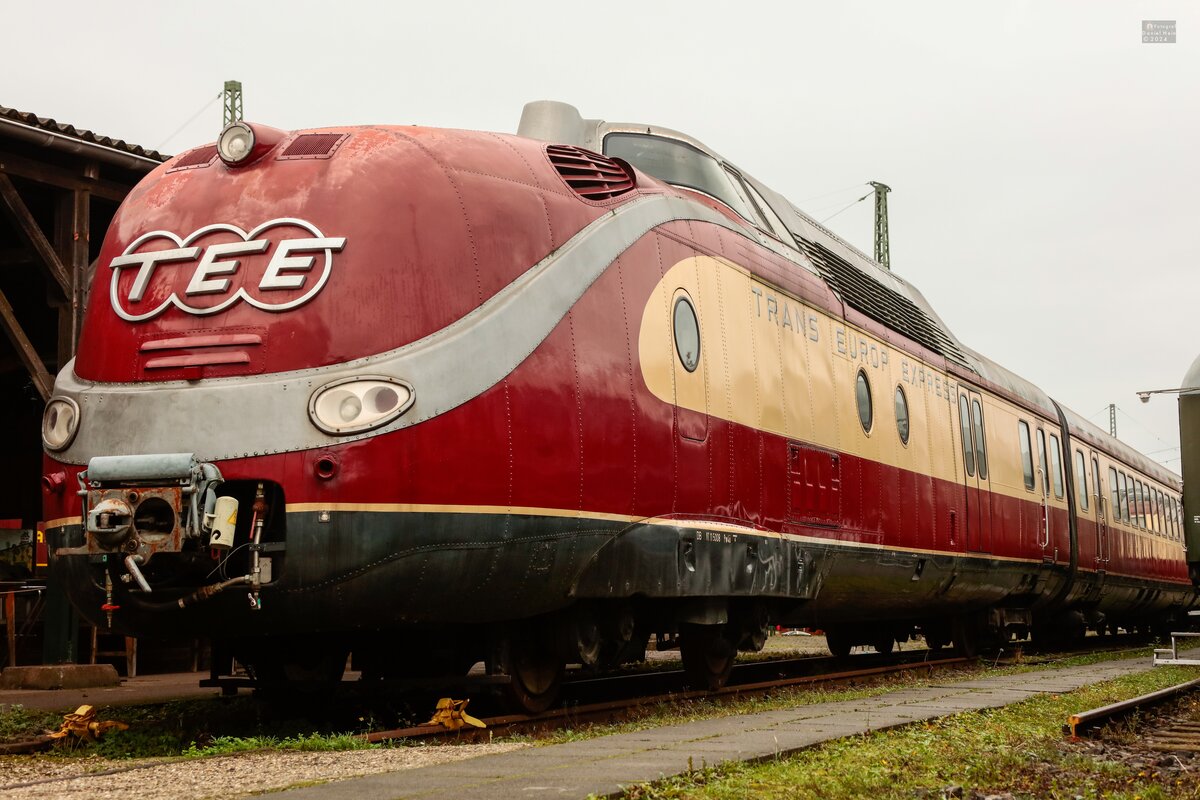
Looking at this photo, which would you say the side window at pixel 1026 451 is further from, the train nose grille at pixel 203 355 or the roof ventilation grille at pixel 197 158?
the train nose grille at pixel 203 355

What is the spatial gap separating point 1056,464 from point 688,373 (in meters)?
12.5

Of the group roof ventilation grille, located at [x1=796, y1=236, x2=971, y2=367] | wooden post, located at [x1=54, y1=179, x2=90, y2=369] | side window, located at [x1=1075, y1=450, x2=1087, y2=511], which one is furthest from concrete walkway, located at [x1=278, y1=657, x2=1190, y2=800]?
side window, located at [x1=1075, y1=450, x2=1087, y2=511]

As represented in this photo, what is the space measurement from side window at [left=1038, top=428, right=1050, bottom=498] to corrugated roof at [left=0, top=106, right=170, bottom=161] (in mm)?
12616

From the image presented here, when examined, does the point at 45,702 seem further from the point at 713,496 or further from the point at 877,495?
the point at 877,495

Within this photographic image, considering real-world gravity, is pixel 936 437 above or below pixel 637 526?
above

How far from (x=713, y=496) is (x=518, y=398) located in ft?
7.68

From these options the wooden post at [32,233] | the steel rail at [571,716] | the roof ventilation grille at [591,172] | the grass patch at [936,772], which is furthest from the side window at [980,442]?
the wooden post at [32,233]

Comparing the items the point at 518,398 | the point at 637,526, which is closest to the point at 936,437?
the point at 637,526

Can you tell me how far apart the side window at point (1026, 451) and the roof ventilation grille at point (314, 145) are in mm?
12624

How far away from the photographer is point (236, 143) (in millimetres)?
7828

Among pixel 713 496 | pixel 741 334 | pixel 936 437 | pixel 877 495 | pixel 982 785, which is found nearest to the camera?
pixel 982 785

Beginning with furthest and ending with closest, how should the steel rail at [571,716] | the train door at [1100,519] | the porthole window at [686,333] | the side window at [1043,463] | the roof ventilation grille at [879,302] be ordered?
the train door at [1100,519] → the side window at [1043,463] → the roof ventilation grille at [879,302] → the porthole window at [686,333] → the steel rail at [571,716]

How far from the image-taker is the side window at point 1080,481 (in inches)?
821

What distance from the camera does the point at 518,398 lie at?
7586mm
